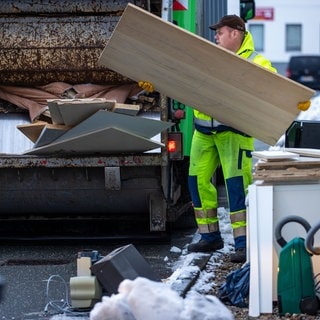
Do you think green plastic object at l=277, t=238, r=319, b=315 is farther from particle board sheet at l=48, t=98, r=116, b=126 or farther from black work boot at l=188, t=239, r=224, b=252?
particle board sheet at l=48, t=98, r=116, b=126

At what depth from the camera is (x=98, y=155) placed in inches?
287

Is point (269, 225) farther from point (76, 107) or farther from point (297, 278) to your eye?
point (76, 107)

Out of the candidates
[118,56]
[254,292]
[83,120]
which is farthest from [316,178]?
[83,120]

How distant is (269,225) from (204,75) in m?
0.97

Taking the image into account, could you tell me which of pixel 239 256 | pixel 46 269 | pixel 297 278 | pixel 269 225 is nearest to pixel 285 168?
pixel 269 225

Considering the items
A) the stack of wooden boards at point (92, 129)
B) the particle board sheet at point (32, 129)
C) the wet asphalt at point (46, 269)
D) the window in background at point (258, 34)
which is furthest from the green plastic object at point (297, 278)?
the window in background at point (258, 34)

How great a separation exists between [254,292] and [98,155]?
2.37 metres

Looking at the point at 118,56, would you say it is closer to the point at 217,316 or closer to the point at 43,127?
the point at 43,127

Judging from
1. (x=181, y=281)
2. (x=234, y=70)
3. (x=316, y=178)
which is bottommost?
(x=181, y=281)

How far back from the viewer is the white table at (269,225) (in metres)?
5.29

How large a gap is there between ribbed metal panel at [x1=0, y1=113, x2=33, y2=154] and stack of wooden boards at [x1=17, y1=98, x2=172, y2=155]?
206 millimetres

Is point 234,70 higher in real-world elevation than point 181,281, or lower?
higher

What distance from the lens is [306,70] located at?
31.4 metres

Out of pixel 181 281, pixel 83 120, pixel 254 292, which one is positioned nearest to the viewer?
pixel 254 292
